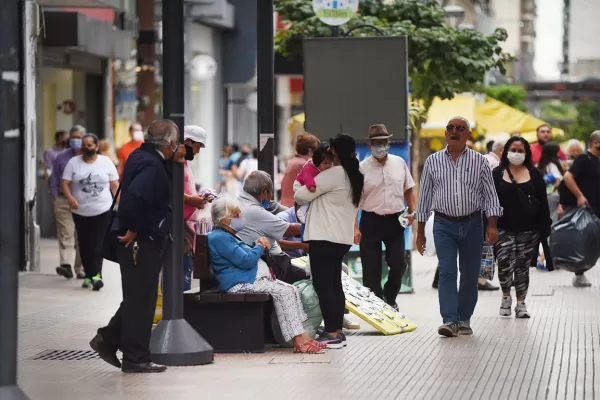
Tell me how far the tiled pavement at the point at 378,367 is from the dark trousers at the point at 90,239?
7.77 feet

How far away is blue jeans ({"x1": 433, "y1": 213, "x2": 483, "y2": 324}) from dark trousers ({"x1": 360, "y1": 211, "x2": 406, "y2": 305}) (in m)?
1.40

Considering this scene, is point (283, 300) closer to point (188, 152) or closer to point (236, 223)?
point (236, 223)

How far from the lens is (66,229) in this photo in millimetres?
18078

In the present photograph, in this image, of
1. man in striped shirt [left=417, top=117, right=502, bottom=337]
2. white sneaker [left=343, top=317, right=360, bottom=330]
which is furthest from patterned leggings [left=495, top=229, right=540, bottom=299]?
white sneaker [left=343, top=317, right=360, bottom=330]

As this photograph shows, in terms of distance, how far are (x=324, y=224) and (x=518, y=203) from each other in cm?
268

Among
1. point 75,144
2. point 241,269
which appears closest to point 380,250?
point 241,269

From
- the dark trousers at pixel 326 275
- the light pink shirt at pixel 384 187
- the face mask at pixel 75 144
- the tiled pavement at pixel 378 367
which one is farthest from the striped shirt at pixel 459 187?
the face mask at pixel 75 144

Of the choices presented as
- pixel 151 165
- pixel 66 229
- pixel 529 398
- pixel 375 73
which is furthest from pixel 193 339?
pixel 66 229

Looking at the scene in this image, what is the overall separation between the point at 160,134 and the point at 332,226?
1.93 metres

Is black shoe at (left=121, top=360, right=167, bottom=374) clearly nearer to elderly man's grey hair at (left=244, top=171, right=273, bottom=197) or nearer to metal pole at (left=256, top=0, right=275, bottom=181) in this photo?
elderly man's grey hair at (left=244, top=171, right=273, bottom=197)

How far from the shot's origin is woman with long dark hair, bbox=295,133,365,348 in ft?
37.4

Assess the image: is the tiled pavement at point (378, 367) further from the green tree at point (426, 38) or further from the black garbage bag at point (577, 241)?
the green tree at point (426, 38)

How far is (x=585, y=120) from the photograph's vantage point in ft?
329

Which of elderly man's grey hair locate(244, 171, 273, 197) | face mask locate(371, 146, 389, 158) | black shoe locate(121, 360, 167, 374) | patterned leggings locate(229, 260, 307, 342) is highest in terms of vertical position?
face mask locate(371, 146, 389, 158)
